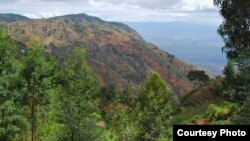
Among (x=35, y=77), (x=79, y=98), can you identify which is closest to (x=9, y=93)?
(x=35, y=77)

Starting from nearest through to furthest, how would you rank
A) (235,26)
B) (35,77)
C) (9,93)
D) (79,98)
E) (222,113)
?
(235,26) → (79,98) → (9,93) → (35,77) → (222,113)

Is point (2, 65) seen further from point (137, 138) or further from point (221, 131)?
point (221, 131)

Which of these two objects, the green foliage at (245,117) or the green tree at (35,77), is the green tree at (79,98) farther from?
the green foliage at (245,117)

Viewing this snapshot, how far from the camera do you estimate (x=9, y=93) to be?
28.9 meters

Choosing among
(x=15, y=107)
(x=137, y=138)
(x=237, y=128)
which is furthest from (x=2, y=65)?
(x=237, y=128)

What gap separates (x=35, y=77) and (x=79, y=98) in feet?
15.0

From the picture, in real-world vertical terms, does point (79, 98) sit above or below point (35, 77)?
below

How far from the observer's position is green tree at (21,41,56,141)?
2955cm

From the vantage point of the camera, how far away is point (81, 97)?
26.9 m

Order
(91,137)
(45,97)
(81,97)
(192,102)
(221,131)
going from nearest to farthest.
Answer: (221,131) < (81,97) < (91,137) < (45,97) < (192,102)

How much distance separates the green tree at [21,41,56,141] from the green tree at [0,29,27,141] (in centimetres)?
74

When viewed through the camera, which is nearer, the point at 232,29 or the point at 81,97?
the point at 232,29

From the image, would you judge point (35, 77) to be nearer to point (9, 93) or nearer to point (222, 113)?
point (9, 93)

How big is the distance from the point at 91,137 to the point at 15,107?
18.6 ft
